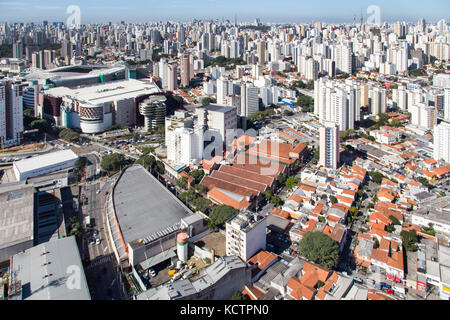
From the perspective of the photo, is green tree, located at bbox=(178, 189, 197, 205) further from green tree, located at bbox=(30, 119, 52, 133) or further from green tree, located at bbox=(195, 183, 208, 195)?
green tree, located at bbox=(30, 119, 52, 133)

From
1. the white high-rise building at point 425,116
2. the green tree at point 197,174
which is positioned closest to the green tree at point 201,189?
the green tree at point 197,174

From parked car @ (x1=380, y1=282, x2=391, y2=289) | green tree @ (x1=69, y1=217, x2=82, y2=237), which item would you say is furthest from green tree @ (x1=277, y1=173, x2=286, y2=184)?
green tree @ (x1=69, y1=217, x2=82, y2=237)

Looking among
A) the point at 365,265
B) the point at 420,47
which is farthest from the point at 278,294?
the point at 420,47

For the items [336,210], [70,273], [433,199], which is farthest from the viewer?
[433,199]

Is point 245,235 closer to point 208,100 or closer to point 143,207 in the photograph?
point 143,207

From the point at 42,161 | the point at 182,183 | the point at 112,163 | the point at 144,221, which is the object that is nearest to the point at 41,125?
the point at 42,161

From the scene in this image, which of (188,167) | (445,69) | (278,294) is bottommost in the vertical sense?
(278,294)

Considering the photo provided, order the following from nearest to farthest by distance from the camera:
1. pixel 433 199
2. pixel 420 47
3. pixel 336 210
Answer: pixel 336 210 < pixel 433 199 < pixel 420 47

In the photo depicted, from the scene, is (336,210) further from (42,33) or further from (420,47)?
(42,33)
